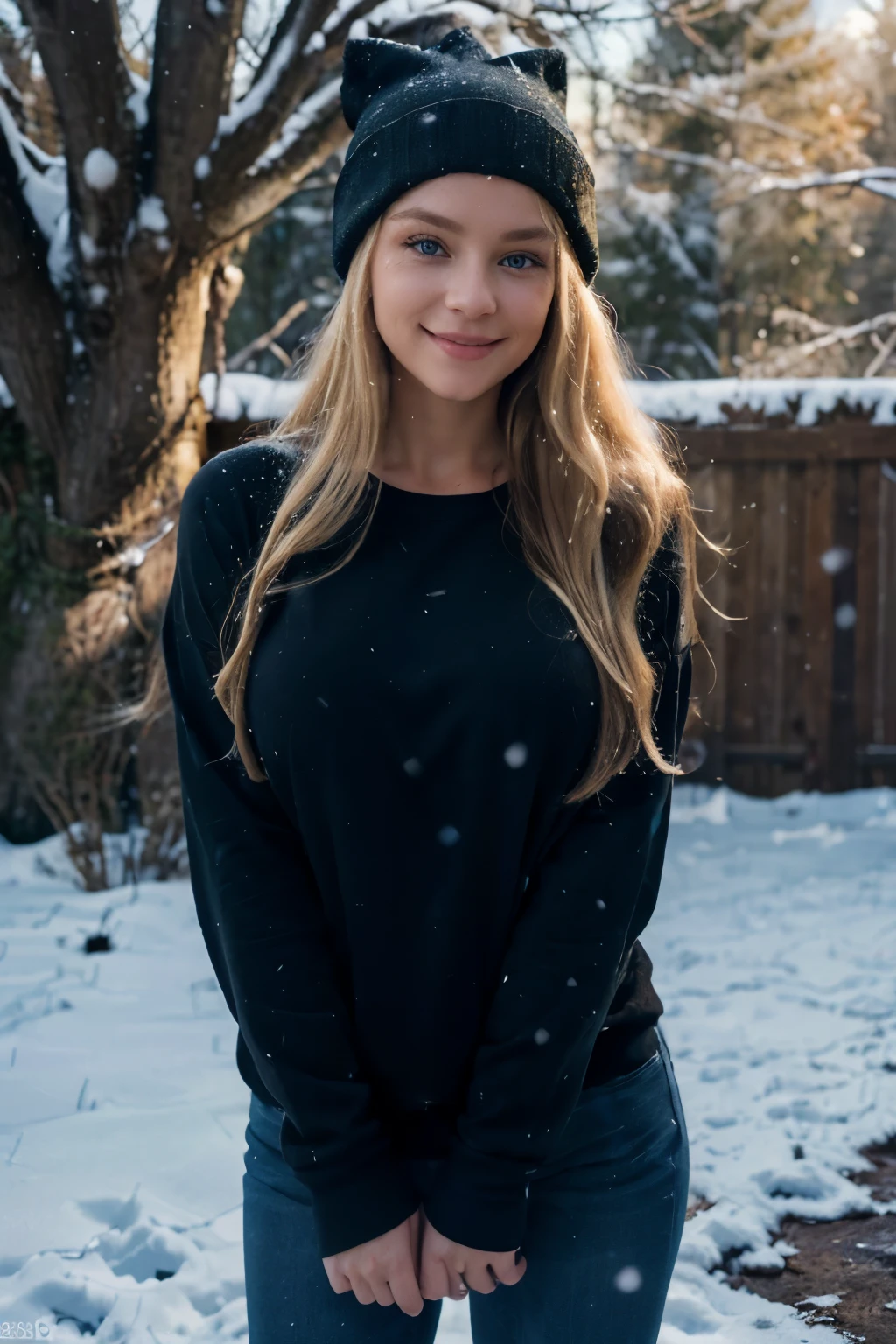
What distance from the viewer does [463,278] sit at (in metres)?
1.36

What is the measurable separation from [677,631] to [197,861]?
67cm

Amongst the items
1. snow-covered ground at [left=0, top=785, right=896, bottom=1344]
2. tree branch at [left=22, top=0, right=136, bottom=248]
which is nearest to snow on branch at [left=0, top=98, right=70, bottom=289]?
tree branch at [left=22, top=0, right=136, bottom=248]

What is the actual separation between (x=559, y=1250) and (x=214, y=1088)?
2179mm

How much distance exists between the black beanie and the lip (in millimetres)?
187

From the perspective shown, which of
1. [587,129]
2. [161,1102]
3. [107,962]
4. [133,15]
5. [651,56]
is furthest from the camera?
[651,56]

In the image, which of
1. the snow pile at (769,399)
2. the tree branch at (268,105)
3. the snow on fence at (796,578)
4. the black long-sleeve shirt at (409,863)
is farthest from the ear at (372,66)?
the snow on fence at (796,578)

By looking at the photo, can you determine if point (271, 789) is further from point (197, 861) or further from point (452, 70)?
point (452, 70)

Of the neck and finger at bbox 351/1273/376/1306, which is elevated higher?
the neck

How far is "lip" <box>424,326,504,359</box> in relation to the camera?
1397mm

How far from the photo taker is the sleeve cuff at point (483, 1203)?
4.13ft

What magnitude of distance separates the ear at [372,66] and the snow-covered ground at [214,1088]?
1.56 metres

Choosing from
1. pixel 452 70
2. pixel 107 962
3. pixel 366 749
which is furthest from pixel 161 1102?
pixel 452 70

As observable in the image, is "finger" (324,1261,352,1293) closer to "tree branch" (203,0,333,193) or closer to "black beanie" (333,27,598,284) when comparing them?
"black beanie" (333,27,598,284)

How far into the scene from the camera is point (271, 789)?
54.3 inches
